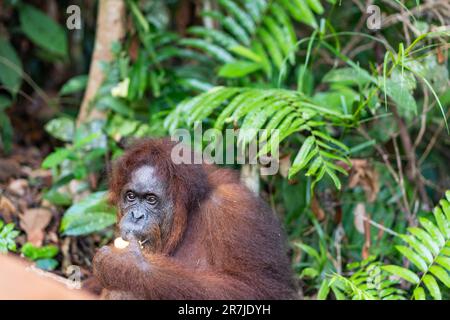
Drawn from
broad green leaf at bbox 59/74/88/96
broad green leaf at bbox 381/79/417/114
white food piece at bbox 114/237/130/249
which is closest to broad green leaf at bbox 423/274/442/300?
broad green leaf at bbox 381/79/417/114

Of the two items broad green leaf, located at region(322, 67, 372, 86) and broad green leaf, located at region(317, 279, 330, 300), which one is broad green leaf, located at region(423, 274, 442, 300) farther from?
broad green leaf, located at region(322, 67, 372, 86)

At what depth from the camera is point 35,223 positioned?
6172 millimetres

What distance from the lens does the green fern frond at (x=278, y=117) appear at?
501 centimetres

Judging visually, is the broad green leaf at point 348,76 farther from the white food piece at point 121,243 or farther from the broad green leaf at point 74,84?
the broad green leaf at point 74,84

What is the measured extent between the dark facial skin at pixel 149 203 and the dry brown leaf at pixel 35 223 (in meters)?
1.50

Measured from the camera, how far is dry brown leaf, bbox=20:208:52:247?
6023mm

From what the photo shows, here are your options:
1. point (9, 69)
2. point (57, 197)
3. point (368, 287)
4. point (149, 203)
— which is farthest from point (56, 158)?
point (368, 287)

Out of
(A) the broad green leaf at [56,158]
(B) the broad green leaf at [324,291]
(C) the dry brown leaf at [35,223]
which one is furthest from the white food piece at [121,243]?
(A) the broad green leaf at [56,158]

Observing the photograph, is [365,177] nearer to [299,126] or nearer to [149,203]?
[299,126]

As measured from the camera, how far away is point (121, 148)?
645 centimetres

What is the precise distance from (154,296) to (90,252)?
2006 millimetres

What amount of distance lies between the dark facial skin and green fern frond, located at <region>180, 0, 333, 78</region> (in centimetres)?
182
